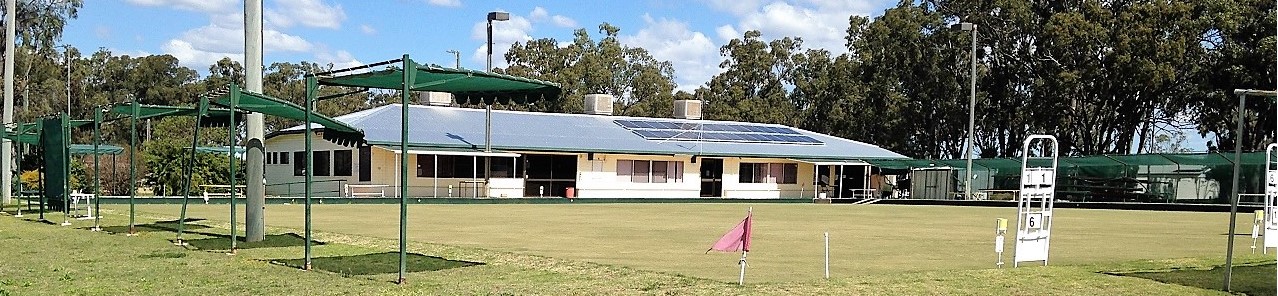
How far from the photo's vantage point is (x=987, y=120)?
56.3m

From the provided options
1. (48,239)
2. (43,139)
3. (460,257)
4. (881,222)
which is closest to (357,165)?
(43,139)

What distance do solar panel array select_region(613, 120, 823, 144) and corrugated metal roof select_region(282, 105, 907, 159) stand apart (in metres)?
0.45

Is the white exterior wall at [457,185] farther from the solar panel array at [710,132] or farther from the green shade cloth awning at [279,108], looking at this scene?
the green shade cloth awning at [279,108]

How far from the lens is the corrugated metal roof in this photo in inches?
1574

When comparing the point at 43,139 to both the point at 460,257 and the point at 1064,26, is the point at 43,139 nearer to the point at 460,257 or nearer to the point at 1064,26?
the point at 460,257

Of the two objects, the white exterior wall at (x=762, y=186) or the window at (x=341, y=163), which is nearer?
the window at (x=341, y=163)

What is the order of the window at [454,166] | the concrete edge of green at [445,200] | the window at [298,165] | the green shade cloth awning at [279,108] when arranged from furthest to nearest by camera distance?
the window at [298,165], the window at [454,166], the concrete edge of green at [445,200], the green shade cloth awning at [279,108]

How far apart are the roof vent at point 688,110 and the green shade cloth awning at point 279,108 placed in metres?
36.4

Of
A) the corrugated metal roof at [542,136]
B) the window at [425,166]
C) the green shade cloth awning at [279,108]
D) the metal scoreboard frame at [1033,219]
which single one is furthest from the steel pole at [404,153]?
the window at [425,166]

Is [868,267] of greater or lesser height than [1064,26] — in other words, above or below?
below

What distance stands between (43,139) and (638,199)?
2134cm

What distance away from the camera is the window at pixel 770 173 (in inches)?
1823

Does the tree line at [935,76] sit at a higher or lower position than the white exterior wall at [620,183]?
higher

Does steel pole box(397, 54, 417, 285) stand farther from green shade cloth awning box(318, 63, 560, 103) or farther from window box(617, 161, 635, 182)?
window box(617, 161, 635, 182)
